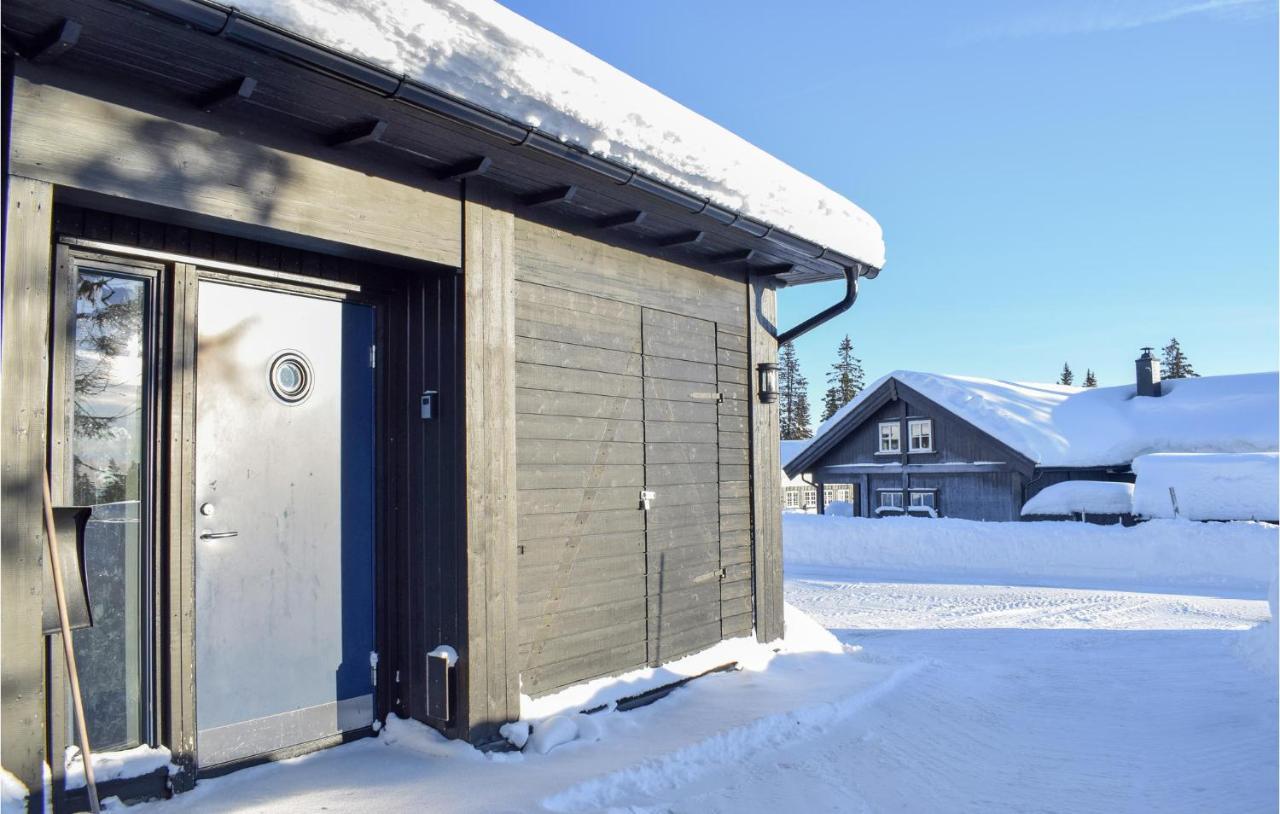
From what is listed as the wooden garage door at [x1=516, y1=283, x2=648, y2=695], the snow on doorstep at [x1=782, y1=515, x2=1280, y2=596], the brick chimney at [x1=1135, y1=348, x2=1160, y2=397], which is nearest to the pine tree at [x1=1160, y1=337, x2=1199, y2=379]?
the brick chimney at [x1=1135, y1=348, x2=1160, y2=397]

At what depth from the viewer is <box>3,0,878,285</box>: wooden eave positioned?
2920mm

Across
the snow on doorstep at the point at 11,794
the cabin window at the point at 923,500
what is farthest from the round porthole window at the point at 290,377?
the cabin window at the point at 923,500

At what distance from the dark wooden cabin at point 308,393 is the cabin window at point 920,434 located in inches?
806

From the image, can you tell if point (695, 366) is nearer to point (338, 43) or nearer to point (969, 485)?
point (338, 43)

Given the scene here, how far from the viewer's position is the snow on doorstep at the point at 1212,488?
1630 cm

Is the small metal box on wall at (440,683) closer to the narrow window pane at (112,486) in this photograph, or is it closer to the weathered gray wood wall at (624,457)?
the weathered gray wood wall at (624,457)

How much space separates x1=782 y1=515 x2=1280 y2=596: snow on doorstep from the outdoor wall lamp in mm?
8016

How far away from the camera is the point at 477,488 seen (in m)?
4.28

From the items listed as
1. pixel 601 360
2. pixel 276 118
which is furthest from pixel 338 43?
pixel 601 360

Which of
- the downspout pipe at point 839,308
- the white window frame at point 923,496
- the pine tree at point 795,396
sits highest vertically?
the pine tree at point 795,396

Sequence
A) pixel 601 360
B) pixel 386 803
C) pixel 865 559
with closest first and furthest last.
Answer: pixel 386 803 < pixel 601 360 < pixel 865 559

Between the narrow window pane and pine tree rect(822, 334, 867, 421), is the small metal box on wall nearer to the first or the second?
the narrow window pane

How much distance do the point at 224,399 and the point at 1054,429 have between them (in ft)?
76.1

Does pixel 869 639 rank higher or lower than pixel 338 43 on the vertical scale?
lower
